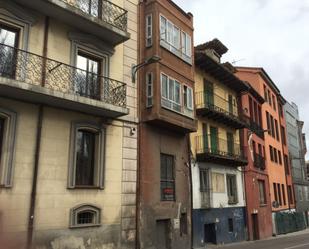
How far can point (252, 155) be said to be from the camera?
96.0ft

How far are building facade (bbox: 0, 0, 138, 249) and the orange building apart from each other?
21636mm

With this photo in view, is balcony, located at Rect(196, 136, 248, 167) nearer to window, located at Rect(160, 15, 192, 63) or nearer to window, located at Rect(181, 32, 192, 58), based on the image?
window, located at Rect(181, 32, 192, 58)

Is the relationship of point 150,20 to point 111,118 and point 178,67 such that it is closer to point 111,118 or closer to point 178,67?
point 178,67

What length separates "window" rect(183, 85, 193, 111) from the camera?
19.0 m

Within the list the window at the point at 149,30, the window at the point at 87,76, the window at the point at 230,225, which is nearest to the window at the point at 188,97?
the window at the point at 149,30

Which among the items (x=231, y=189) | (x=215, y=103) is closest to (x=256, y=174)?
(x=231, y=189)

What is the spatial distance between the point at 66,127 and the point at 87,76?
2.13m

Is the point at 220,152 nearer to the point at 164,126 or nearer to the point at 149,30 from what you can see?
the point at 164,126

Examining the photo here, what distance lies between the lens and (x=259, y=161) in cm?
3084

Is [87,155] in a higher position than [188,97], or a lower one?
lower

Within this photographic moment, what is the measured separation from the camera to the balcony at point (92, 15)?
12939 mm

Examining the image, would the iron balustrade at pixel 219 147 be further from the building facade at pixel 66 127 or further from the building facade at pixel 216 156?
the building facade at pixel 66 127

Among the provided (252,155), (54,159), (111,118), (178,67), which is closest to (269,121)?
(252,155)

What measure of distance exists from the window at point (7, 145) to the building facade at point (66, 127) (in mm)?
30
